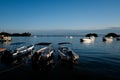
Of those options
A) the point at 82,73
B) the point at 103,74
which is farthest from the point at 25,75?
the point at 103,74

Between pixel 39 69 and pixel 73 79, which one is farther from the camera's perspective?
pixel 39 69

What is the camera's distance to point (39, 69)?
29094mm

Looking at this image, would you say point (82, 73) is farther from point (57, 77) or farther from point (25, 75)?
point (25, 75)

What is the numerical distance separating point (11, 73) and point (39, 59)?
23.3ft

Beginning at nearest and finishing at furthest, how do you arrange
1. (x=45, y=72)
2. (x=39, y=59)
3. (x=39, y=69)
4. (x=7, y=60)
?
1. (x=45, y=72)
2. (x=39, y=69)
3. (x=39, y=59)
4. (x=7, y=60)

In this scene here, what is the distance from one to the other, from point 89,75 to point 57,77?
5.19m

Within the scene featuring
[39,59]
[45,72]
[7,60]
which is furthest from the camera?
[7,60]

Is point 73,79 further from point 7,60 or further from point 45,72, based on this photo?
point 7,60

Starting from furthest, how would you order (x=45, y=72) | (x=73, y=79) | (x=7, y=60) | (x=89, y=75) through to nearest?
(x=7, y=60) → (x=45, y=72) → (x=89, y=75) → (x=73, y=79)

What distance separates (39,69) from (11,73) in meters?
5.08

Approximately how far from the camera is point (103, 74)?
25.8 m

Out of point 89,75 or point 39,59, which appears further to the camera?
point 39,59

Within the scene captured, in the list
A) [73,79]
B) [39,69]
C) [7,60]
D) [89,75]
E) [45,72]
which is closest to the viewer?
[73,79]

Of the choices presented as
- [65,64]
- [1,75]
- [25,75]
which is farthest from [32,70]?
[65,64]
